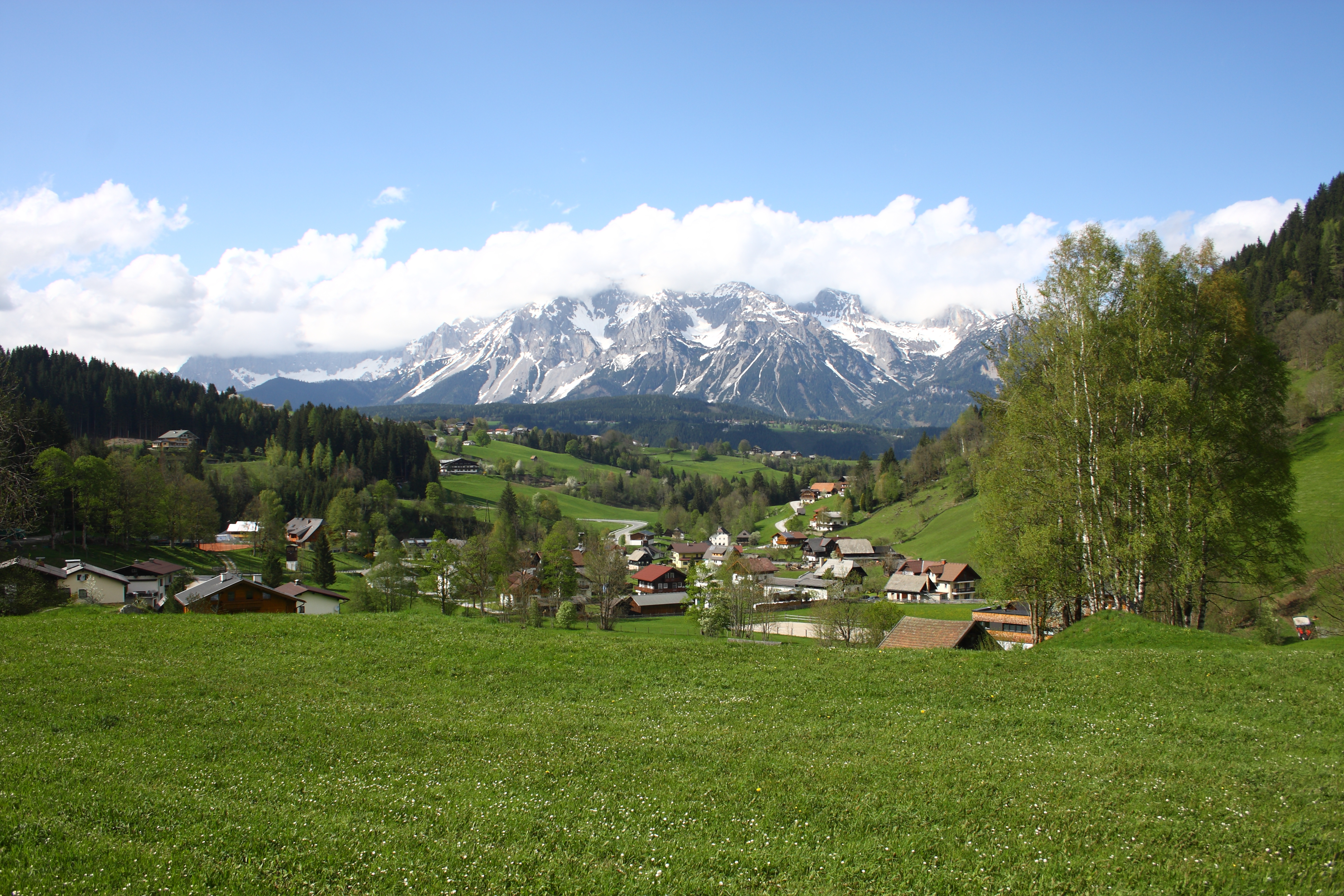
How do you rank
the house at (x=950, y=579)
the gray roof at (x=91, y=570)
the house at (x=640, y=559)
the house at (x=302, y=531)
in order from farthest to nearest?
the house at (x=640, y=559) < the house at (x=302, y=531) < the house at (x=950, y=579) < the gray roof at (x=91, y=570)

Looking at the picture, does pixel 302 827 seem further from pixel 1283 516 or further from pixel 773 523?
pixel 773 523

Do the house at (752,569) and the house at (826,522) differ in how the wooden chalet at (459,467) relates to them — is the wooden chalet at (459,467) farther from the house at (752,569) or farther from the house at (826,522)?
the house at (752,569)

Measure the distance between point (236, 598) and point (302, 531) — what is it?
2570 inches

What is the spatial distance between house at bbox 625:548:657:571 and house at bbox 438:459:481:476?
70677 millimetres

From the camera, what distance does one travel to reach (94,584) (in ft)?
200

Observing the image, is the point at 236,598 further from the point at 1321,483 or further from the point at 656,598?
the point at 1321,483

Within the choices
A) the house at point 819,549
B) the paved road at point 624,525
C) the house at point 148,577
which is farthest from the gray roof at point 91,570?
the house at point 819,549

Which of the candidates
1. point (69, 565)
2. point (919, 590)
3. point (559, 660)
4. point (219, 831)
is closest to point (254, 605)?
point (69, 565)

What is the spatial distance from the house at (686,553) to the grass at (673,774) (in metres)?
105

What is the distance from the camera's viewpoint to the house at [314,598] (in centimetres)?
5653

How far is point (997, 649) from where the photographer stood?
70.0 feet

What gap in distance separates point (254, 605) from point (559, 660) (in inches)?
1775

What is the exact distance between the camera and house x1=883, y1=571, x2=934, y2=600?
87.7 meters

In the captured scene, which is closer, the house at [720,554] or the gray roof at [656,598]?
the gray roof at [656,598]
